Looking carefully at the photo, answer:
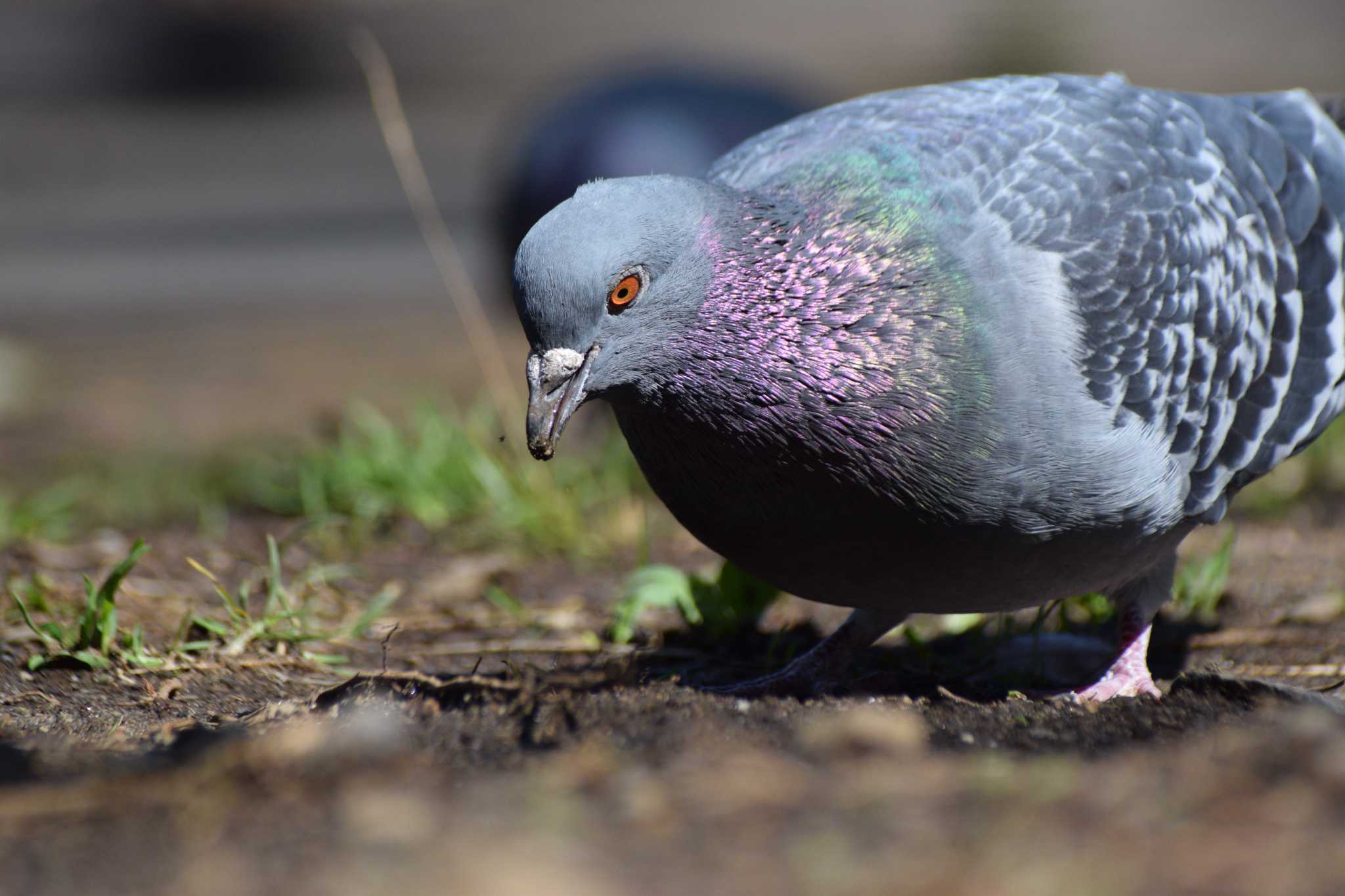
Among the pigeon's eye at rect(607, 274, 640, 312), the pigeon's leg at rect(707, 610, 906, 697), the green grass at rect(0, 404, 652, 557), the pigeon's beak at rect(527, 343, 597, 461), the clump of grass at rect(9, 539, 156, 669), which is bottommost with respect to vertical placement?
the green grass at rect(0, 404, 652, 557)

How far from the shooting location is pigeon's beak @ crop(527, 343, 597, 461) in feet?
10.4

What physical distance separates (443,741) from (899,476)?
1127mm

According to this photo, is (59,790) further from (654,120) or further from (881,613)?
(654,120)

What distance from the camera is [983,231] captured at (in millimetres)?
3459

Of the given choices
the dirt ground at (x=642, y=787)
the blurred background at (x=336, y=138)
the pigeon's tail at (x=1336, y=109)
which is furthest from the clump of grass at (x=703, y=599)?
the blurred background at (x=336, y=138)

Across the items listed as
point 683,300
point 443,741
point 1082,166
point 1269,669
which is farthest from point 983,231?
point 443,741

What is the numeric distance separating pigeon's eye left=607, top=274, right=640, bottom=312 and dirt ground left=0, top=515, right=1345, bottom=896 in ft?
2.58

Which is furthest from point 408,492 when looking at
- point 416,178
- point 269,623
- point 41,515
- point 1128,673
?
point 1128,673

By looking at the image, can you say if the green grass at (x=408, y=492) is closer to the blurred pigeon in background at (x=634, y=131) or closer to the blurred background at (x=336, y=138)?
the blurred background at (x=336, y=138)

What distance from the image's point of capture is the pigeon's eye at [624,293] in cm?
317

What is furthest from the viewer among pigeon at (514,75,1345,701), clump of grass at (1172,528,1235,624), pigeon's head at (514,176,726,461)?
clump of grass at (1172,528,1235,624)

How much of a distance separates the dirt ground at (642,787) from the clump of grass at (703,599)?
56 cm

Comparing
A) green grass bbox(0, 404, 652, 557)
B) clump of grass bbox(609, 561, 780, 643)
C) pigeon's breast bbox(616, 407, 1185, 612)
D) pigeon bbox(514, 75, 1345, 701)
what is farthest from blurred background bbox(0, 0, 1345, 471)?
pigeon's breast bbox(616, 407, 1185, 612)

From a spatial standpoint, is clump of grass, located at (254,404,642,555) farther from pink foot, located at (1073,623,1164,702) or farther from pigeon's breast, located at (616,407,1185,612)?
pink foot, located at (1073,623,1164,702)
